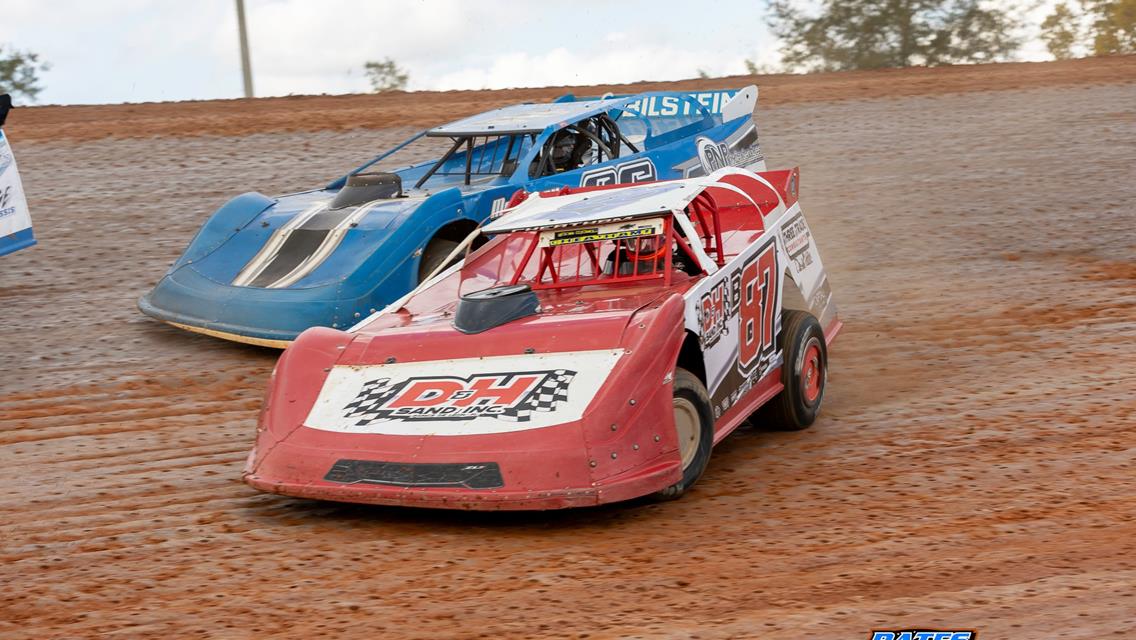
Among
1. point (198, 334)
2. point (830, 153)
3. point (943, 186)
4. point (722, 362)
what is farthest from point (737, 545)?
point (830, 153)

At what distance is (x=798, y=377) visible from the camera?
6.63 m

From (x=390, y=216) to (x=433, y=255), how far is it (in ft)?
1.23

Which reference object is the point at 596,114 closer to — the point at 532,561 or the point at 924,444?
the point at 924,444

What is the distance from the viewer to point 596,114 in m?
9.97

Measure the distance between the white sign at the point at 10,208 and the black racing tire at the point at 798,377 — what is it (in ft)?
19.8

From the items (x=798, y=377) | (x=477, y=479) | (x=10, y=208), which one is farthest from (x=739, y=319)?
(x=10, y=208)

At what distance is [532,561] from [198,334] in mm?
4814

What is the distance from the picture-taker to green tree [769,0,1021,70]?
25.8 metres

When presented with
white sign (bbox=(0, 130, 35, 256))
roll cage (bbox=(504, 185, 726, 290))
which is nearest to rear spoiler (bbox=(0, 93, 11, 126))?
white sign (bbox=(0, 130, 35, 256))

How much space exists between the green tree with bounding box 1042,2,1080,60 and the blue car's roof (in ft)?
62.0

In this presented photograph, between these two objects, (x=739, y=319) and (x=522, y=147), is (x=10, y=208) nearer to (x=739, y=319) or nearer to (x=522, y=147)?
(x=522, y=147)

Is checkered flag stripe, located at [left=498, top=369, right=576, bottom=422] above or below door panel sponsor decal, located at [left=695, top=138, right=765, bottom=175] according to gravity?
below

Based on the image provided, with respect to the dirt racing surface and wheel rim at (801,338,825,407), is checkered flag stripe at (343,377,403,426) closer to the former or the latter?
the dirt racing surface

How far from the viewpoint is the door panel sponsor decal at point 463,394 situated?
5.34m
